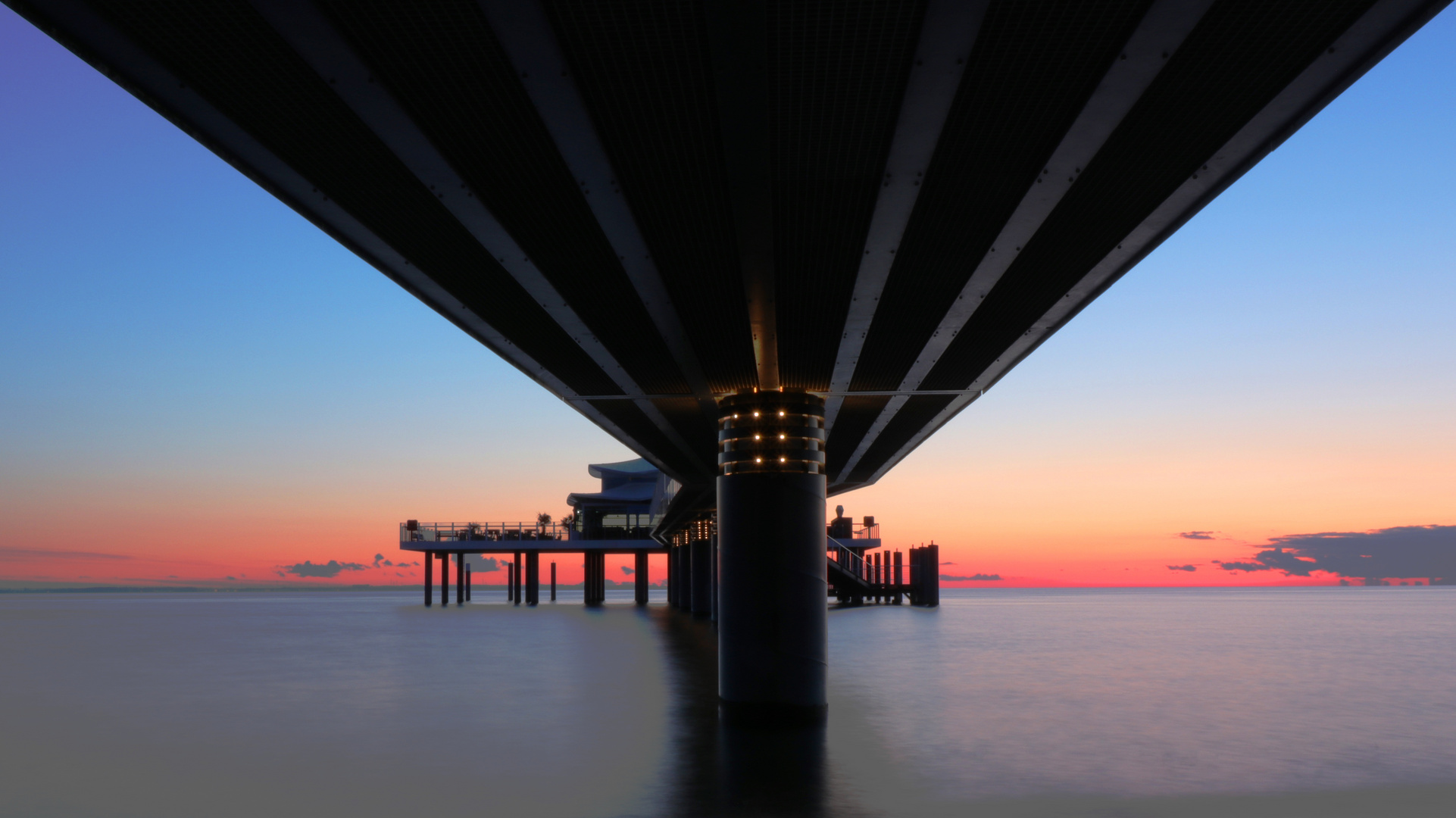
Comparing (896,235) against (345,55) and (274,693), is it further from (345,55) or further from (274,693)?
(274,693)

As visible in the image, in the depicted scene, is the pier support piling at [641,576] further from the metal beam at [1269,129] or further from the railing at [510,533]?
the metal beam at [1269,129]

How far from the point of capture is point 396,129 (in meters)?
6.85

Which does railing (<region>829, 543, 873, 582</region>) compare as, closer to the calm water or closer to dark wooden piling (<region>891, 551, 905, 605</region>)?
dark wooden piling (<region>891, 551, 905, 605</region>)

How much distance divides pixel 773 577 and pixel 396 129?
377 inches

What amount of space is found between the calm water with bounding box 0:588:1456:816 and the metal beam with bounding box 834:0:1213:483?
4.98m

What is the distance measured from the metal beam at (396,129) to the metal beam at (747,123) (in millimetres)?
1939

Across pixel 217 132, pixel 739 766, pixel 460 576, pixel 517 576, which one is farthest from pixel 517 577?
pixel 217 132

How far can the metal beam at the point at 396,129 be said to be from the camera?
5.62 metres

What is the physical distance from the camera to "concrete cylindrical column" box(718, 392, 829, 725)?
1493 cm

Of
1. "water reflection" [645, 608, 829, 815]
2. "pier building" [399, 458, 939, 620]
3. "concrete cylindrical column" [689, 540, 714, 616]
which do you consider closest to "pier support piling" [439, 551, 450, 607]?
"pier building" [399, 458, 939, 620]

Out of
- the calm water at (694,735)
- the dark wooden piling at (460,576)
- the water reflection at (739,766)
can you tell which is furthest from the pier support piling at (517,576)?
the water reflection at (739,766)

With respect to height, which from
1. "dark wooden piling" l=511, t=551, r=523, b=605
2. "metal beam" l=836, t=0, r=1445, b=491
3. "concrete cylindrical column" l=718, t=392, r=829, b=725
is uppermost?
"metal beam" l=836, t=0, r=1445, b=491

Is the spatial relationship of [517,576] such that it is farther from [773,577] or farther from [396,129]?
[396,129]

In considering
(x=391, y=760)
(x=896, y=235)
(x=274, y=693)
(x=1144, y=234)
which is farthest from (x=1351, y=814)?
(x=274, y=693)
